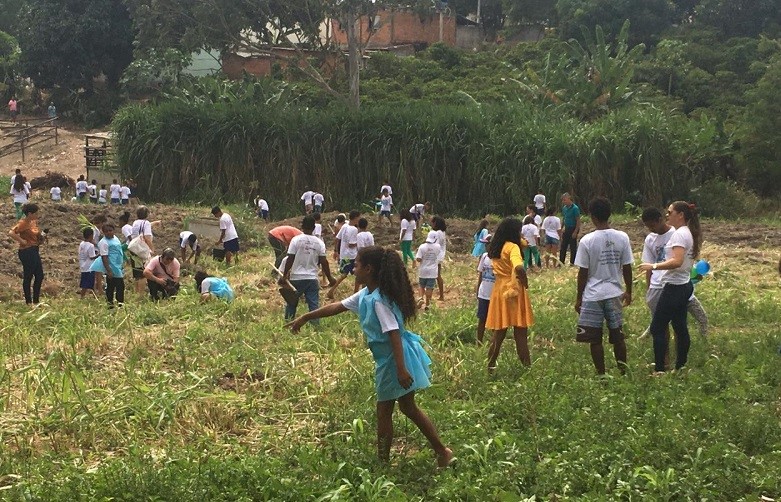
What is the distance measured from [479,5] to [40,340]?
4359cm

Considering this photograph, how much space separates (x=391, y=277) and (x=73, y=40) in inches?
1528

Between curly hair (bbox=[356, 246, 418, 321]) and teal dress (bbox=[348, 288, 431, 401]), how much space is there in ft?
0.14

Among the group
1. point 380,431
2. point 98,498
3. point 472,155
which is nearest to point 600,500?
point 380,431

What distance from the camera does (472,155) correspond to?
28.5m

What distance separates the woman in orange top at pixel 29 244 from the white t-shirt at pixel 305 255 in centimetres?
443

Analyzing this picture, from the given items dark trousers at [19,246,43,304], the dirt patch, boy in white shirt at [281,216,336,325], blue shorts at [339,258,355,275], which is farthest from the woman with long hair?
dark trousers at [19,246,43,304]

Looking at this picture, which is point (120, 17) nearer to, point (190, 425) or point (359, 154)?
point (359, 154)

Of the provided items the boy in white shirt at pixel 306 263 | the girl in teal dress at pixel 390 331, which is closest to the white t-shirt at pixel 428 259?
the boy in white shirt at pixel 306 263

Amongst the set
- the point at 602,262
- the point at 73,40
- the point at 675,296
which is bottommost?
the point at 675,296

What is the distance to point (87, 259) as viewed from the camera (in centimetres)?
1444

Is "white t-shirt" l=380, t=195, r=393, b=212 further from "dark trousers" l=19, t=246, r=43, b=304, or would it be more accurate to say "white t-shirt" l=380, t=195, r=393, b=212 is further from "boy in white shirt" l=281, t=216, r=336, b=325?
"boy in white shirt" l=281, t=216, r=336, b=325

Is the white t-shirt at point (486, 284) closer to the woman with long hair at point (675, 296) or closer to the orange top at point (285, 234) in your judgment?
the woman with long hair at point (675, 296)

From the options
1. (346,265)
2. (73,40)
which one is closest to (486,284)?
(346,265)

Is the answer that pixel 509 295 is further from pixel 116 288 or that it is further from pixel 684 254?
pixel 116 288
